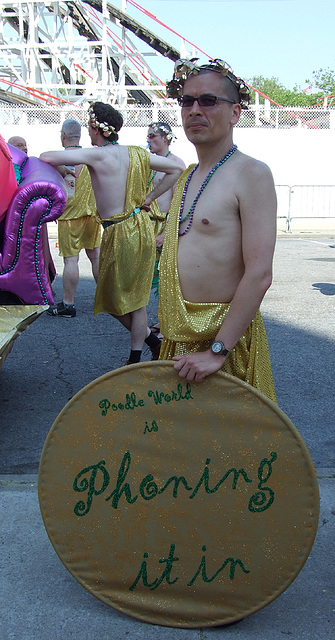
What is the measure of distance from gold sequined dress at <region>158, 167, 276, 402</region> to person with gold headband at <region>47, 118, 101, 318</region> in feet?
14.4

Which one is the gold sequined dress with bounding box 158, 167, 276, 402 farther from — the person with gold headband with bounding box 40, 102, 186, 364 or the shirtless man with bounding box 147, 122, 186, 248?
the shirtless man with bounding box 147, 122, 186, 248

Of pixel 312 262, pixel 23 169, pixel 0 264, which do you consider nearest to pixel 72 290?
pixel 23 169

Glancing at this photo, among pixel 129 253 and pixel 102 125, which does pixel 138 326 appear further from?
pixel 102 125

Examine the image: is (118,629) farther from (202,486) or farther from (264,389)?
(264,389)

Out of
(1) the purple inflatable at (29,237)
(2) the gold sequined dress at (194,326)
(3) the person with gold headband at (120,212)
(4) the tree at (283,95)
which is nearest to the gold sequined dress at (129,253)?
(3) the person with gold headband at (120,212)

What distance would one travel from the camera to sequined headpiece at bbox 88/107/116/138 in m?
4.11

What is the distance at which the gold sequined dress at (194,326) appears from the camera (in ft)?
6.43

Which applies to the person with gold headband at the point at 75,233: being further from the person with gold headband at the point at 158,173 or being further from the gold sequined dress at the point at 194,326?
the gold sequined dress at the point at 194,326


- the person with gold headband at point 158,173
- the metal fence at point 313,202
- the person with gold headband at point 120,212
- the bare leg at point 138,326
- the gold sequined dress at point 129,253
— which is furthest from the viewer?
the metal fence at point 313,202

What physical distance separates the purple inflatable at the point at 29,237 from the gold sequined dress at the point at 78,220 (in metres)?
2.39

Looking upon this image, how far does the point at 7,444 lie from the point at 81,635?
5.42ft

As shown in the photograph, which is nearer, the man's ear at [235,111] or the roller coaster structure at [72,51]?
the man's ear at [235,111]

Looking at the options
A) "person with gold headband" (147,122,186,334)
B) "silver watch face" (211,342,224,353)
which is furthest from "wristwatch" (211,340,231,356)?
"person with gold headband" (147,122,186,334)

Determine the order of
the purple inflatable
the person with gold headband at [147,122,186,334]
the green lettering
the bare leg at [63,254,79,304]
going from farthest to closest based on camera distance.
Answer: the bare leg at [63,254,79,304] → the person with gold headband at [147,122,186,334] → the purple inflatable → the green lettering
